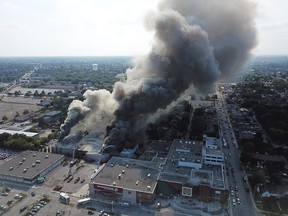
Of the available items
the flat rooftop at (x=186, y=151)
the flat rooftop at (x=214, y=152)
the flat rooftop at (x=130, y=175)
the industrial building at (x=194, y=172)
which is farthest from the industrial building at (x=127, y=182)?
the flat rooftop at (x=214, y=152)

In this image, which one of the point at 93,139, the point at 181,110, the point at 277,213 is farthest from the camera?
the point at 181,110

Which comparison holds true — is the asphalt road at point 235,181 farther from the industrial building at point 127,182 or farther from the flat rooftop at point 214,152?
the industrial building at point 127,182

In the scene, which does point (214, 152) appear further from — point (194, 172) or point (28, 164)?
point (28, 164)

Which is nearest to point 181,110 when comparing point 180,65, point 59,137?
point 180,65

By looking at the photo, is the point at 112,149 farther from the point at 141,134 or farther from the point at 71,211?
the point at 71,211

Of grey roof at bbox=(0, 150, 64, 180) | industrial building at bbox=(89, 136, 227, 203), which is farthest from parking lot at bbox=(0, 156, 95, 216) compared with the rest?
industrial building at bbox=(89, 136, 227, 203)

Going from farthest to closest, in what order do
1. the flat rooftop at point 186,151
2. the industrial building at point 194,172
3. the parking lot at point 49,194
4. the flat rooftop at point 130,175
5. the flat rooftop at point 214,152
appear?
1. the flat rooftop at point 214,152
2. the flat rooftop at point 186,151
3. the flat rooftop at point 130,175
4. the industrial building at point 194,172
5. the parking lot at point 49,194

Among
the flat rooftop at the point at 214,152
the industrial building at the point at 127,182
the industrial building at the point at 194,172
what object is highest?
the flat rooftop at the point at 214,152
